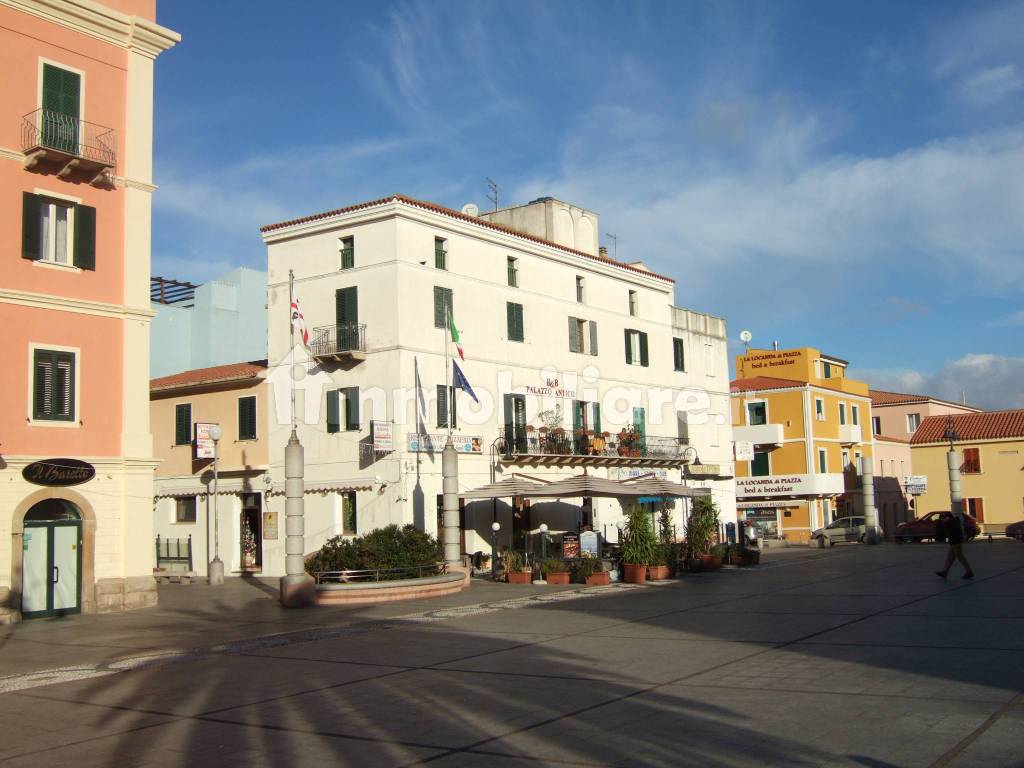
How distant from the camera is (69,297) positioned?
78.8 feet

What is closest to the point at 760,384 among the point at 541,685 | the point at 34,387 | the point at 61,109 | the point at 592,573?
the point at 592,573

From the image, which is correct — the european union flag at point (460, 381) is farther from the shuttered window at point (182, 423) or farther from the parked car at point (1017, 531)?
the parked car at point (1017, 531)

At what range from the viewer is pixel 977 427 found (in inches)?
2608

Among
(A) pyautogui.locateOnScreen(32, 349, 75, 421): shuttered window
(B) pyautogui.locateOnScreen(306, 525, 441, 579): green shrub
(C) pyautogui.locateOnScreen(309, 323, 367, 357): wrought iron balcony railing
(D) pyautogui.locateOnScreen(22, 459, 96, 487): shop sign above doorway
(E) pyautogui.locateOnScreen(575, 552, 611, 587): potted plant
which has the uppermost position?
(C) pyautogui.locateOnScreen(309, 323, 367, 357): wrought iron balcony railing

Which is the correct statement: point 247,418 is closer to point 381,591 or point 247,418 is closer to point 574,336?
point 574,336

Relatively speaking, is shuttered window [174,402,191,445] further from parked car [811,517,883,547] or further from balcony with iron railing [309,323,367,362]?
parked car [811,517,883,547]

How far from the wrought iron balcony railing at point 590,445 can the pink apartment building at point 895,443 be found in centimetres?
2361

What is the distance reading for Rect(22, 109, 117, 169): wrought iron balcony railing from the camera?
77.5ft

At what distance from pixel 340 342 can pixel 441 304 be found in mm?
3604

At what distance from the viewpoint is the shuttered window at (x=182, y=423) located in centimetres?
3756

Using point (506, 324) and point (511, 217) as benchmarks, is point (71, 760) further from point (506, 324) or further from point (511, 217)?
point (511, 217)

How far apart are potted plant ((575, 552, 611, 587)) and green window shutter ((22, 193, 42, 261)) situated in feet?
52.4

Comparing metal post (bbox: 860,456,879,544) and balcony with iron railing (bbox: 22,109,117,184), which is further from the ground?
balcony with iron railing (bbox: 22,109,117,184)

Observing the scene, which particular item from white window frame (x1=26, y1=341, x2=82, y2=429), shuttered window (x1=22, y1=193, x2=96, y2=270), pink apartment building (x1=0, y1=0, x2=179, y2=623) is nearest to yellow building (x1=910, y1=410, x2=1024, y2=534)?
pink apartment building (x1=0, y1=0, x2=179, y2=623)
